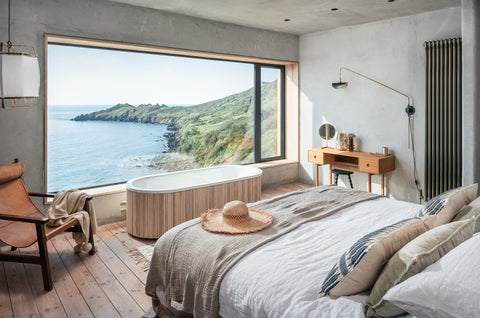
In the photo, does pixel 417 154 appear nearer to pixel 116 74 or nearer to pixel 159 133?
pixel 159 133

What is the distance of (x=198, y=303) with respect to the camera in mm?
1920

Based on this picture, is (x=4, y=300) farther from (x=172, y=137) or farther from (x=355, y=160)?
(x=355, y=160)

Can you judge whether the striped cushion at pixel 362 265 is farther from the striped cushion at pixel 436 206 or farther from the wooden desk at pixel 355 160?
the wooden desk at pixel 355 160

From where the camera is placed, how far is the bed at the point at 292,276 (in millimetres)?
1513

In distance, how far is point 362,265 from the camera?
57.9 inches

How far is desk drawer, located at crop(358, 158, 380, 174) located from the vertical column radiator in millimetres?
614

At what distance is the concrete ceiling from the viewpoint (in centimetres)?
408

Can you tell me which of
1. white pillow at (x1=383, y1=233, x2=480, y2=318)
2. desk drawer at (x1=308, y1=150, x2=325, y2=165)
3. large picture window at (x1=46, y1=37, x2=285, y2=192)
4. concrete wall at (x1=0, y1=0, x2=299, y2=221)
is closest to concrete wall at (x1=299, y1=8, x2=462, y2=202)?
desk drawer at (x1=308, y1=150, x2=325, y2=165)

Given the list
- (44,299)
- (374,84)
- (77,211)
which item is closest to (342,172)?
(374,84)

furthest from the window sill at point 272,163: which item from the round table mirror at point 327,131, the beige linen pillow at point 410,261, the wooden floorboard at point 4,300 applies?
the beige linen pillow at point 410,261

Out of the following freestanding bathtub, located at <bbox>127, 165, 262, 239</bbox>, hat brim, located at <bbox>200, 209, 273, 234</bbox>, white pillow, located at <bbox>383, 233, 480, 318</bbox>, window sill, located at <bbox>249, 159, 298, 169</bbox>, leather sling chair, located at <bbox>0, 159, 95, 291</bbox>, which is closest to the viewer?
white pillow, located at <bbox>383, 233, 480, 318</bbox>

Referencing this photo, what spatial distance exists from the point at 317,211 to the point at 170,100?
316 cm

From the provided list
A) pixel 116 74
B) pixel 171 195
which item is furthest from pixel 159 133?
pixel 171 195

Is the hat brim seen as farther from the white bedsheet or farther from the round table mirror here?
the round table mirror
